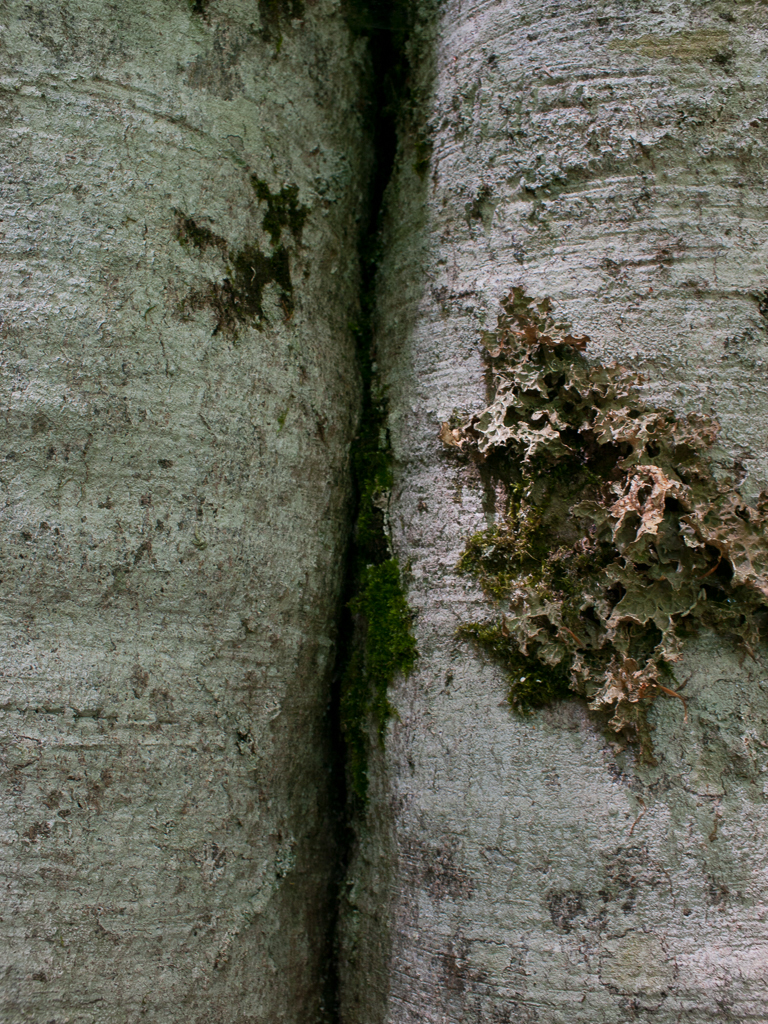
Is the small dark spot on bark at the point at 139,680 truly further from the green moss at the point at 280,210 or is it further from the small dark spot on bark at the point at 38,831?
the green moss at the point at 280,210

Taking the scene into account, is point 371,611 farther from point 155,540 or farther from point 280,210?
point 280,210

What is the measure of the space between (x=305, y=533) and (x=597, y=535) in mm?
656

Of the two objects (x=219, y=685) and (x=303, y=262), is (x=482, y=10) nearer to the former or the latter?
(x=303, y=262)

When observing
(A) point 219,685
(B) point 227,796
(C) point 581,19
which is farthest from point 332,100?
(B) point 227,796

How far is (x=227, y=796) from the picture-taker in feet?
5.56

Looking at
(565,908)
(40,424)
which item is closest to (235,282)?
(40,424)

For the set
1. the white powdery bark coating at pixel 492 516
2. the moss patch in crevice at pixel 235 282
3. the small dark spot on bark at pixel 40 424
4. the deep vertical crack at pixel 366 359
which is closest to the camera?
the white powdery bark coating at pixel 492 516

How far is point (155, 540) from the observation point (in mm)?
1653

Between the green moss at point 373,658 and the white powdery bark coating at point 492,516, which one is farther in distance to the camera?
the green moss at point 373,658

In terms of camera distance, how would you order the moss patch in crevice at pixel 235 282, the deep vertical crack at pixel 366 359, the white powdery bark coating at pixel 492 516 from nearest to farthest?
the white powdery bark coating at pixel 492 516 < the moss patch in crevice at pixel 235 282 < the deep vertical crack at pixel 366 359

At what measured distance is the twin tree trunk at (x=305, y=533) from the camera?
1.51 meters

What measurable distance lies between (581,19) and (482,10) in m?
0.27

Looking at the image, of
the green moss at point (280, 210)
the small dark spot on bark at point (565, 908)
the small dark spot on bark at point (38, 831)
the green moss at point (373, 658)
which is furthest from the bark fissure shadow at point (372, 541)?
the small dark spot on bark at point (38, 831)

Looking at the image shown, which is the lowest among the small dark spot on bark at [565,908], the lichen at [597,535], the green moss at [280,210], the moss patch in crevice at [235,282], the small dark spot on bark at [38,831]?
the small dark spot on bark at [565,908]
